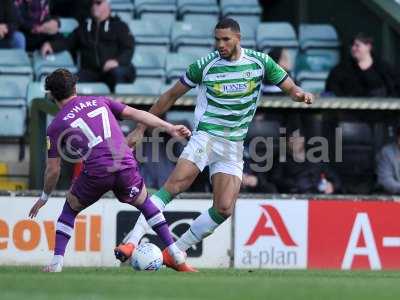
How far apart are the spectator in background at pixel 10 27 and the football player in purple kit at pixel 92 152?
6.10 m

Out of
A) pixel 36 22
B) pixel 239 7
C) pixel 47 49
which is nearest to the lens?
pixel 47 49

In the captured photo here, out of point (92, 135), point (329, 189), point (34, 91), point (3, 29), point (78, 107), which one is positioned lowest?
point (329, 189)

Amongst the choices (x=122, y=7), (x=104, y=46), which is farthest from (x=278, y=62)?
(x=122, y=7)

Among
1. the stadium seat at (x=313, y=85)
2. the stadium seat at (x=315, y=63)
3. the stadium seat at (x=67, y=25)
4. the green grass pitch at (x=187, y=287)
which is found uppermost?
the stadium seat at (x=67, y=25)

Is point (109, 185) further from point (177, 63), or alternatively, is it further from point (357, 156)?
point (177, 63)

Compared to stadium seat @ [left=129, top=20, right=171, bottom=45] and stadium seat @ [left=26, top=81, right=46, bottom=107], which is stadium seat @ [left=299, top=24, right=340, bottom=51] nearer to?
stadium seat @ [left=129, top=20, right=171, bottom=45]

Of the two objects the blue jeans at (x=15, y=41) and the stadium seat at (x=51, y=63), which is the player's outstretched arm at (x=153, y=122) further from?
the blue jeans at (x=15, y=41)

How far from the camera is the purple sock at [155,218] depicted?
11.2 meters

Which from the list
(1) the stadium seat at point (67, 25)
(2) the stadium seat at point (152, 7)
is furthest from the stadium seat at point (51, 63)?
(2) the stadium seat at point (152, 7)

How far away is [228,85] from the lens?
1172 cm

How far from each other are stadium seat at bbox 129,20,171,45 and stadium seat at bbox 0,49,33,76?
5.32 feet

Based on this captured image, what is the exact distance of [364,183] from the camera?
16.6m

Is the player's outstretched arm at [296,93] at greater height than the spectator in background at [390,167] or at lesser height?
greater

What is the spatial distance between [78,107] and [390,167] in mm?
5898
